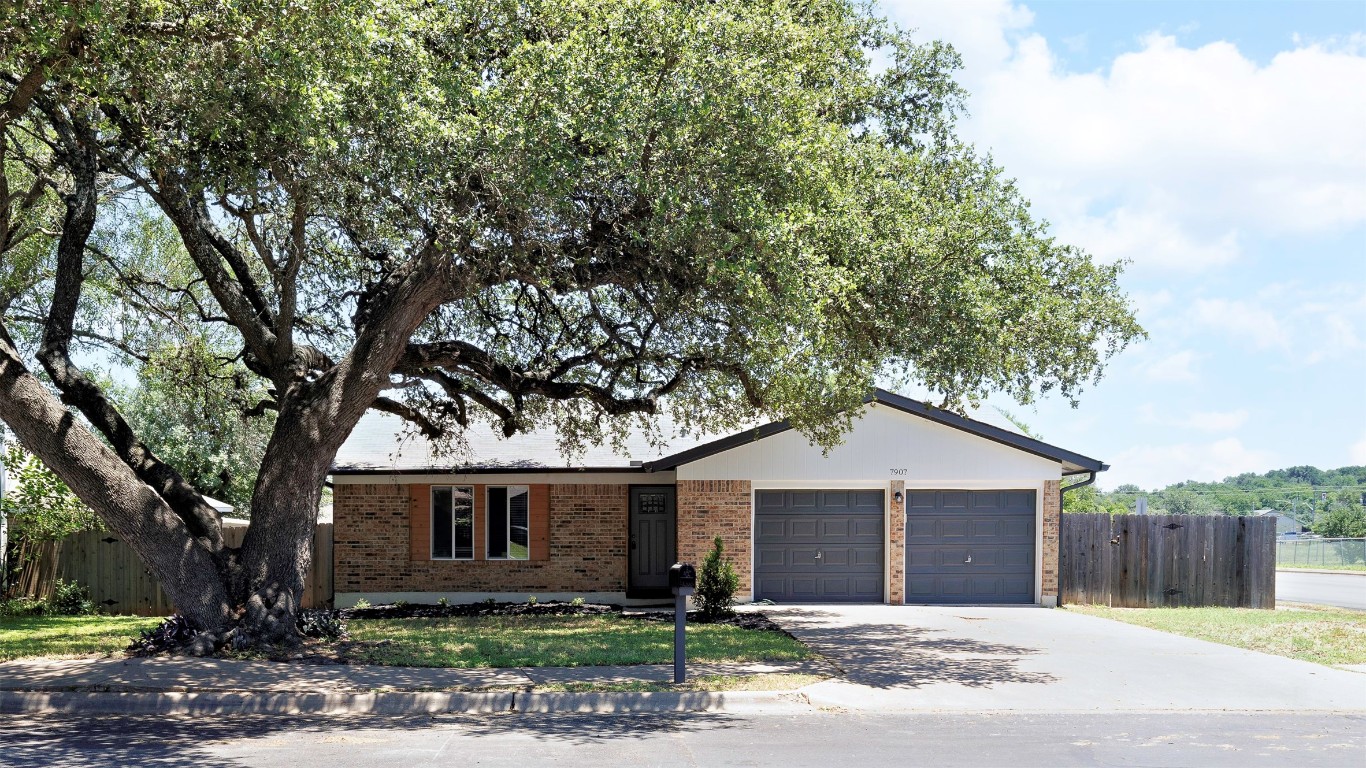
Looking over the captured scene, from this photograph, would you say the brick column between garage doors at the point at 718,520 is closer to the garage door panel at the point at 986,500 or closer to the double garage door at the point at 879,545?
the double garage door at the point at 879,545

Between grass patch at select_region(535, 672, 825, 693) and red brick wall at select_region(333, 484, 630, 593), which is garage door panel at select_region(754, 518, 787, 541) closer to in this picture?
red brick wall at select_region(333, 484, 630, 593)

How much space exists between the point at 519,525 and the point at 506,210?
35.7ft

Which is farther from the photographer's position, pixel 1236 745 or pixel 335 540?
pixel 335 540

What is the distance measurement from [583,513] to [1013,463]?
780 cm

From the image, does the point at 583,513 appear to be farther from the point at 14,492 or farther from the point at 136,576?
the point at 14,492

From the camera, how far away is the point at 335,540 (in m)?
21.1

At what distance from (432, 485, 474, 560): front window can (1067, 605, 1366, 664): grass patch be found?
430 inches

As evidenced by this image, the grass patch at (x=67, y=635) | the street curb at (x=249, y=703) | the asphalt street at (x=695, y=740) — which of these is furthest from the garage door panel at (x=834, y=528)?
the grass patch at (x=67, y=635)

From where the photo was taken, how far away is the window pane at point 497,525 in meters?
21.3

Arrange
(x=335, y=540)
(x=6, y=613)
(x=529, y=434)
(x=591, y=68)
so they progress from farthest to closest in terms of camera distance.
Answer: (x=529, y=434) → (x=335, y=540) → (x=6, y=613) → (x=591, y=68)

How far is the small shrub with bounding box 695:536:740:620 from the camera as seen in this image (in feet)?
58.0

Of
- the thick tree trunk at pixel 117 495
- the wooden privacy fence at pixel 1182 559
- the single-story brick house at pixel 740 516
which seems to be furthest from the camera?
the wooden privacy fence at pixel 1182 559

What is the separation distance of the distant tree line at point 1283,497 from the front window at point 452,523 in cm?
4605

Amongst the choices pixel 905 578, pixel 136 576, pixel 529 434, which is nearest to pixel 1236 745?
pixel 905 578
